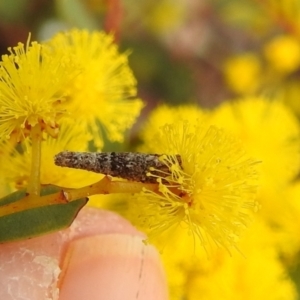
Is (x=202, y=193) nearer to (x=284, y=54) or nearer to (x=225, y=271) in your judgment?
(x=225, y=271)

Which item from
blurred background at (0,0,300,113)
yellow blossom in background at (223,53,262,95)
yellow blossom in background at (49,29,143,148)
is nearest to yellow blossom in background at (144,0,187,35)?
blurred background at (0,0,300,113)

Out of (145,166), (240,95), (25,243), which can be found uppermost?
(145,166)

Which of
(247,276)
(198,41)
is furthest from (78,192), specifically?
(198,41)

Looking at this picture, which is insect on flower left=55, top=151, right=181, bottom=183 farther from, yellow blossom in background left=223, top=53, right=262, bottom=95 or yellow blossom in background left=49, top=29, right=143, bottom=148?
yellow blossom in background left=223, top=53, right=262, bottom=95

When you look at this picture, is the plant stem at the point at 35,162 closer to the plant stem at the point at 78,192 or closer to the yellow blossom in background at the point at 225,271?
the plant stem at the point at 78,192

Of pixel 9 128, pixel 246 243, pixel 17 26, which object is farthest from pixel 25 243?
pixel 17 26

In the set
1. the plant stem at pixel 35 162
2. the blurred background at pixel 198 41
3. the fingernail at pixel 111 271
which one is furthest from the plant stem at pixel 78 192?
the blurred background at pixel 198 41

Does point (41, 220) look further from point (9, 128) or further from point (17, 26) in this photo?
point (17, 26)

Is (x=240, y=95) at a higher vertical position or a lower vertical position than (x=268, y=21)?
lower
